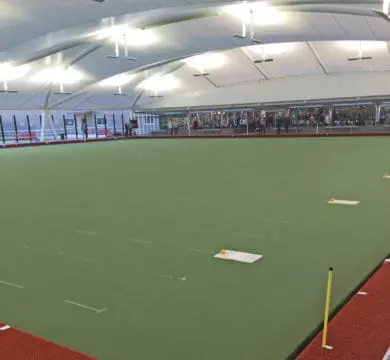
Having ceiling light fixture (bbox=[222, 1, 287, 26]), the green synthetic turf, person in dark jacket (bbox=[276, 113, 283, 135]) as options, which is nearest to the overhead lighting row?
person in dark jacket (bbox=[276, 113, 283, 135])

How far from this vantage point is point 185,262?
139 inches

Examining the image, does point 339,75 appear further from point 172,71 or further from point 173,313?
point 173,313

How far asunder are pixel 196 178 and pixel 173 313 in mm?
5949

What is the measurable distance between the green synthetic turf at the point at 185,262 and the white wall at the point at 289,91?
23.5 meters

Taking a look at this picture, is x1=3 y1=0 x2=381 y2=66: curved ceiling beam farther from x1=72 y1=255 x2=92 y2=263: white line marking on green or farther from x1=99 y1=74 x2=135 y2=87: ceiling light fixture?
x1=72 y1=255 x2=92 y2=263: white line marking on green

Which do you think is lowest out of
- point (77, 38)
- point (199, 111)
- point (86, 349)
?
point (86, 349)

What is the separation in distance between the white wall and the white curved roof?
77 millimetres

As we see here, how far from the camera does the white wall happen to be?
28.2 metres

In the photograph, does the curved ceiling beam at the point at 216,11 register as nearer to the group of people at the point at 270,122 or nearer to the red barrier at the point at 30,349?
the group of people at the point at 270,122

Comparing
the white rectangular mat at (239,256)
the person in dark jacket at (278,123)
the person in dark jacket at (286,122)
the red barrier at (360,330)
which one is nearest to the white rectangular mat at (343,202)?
the white rectangular mat at (239,256)

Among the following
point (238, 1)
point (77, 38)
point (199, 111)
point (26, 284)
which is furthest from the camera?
point (199, 111)

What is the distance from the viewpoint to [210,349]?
2205 mm

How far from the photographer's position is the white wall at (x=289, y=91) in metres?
28.2

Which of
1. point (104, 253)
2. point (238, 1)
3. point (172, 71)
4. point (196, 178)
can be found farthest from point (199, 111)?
point (104, 253)
